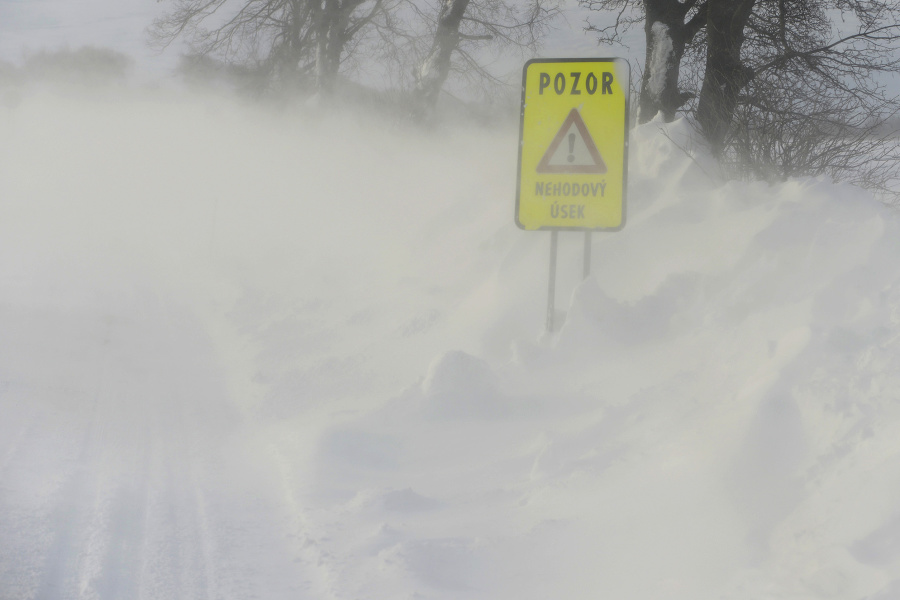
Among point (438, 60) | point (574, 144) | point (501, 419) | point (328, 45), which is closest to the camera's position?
point (501, 419)

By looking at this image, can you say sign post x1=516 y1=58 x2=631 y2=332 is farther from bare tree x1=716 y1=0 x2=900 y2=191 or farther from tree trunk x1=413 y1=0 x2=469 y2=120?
tree trunk x1=413 y1=0 x2=469 y2=120

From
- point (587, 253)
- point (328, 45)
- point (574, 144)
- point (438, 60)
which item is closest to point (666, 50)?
point (574, 144)

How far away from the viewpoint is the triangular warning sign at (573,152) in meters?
6.05

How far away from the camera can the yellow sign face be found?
6016mm

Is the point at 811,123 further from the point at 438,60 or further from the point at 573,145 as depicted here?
the point at 438,60

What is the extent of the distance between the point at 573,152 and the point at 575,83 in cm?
57

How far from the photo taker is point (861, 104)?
8695 millimetres

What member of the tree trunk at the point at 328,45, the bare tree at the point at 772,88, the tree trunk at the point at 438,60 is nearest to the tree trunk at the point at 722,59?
the bare tree at the point at 772,88

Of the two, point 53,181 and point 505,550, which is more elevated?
point 53,181

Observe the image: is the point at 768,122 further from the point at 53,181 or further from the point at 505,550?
the point at 53,181

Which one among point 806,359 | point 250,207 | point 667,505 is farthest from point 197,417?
point 250,207

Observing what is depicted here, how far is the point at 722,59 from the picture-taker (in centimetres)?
889

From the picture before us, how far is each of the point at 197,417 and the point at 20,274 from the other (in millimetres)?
8402

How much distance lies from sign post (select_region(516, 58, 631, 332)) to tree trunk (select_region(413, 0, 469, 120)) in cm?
809
